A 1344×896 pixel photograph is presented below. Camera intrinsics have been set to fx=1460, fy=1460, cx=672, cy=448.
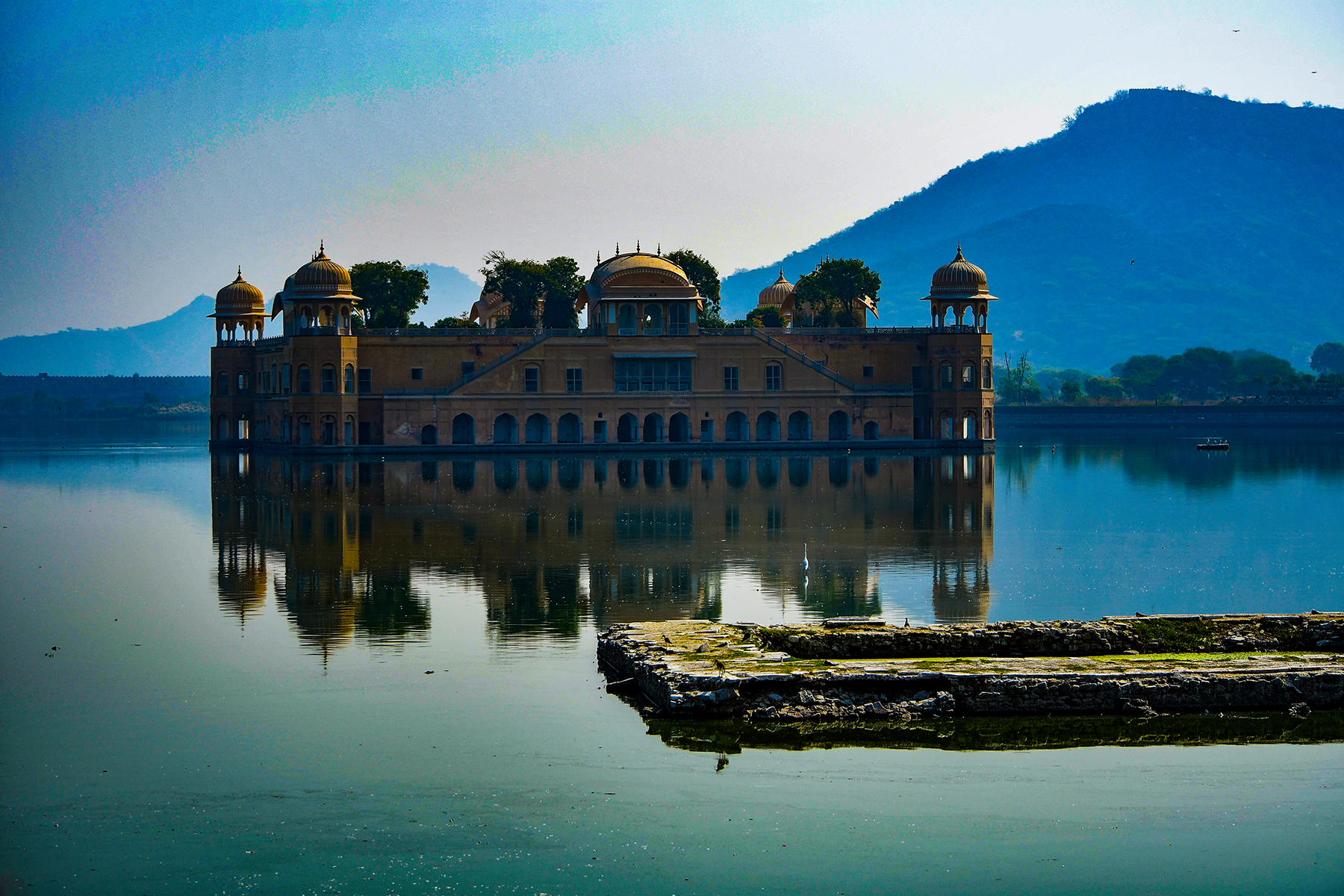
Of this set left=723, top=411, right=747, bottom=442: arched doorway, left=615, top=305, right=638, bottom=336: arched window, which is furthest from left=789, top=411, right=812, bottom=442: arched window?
left=615, top=305, right=638, bottom=336: arched window

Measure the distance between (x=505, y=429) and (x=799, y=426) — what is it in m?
17.8

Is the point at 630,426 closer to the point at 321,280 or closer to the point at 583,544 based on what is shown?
the point at 321,280

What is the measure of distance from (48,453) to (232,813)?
296 ft

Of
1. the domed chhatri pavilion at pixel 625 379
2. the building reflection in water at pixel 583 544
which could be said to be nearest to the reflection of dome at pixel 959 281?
the domed chhatri pavilion at pixel 625 379

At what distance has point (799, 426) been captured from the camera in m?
89.1

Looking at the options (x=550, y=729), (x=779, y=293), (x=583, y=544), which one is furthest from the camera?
(x=779, y=293)

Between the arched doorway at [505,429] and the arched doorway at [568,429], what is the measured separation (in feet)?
8.44

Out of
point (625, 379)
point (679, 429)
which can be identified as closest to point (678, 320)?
point (625, 379)

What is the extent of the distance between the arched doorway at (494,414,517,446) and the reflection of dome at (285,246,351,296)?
11336mm

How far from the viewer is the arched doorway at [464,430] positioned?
84625 mm

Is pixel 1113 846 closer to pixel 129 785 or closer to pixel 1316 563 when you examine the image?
pixel 129 785

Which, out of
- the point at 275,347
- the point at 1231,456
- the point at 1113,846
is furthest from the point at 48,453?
the point at 1113,846

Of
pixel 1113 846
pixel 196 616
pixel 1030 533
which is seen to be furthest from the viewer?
pixel 1030 533

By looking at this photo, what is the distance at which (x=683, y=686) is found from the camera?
715 inches
